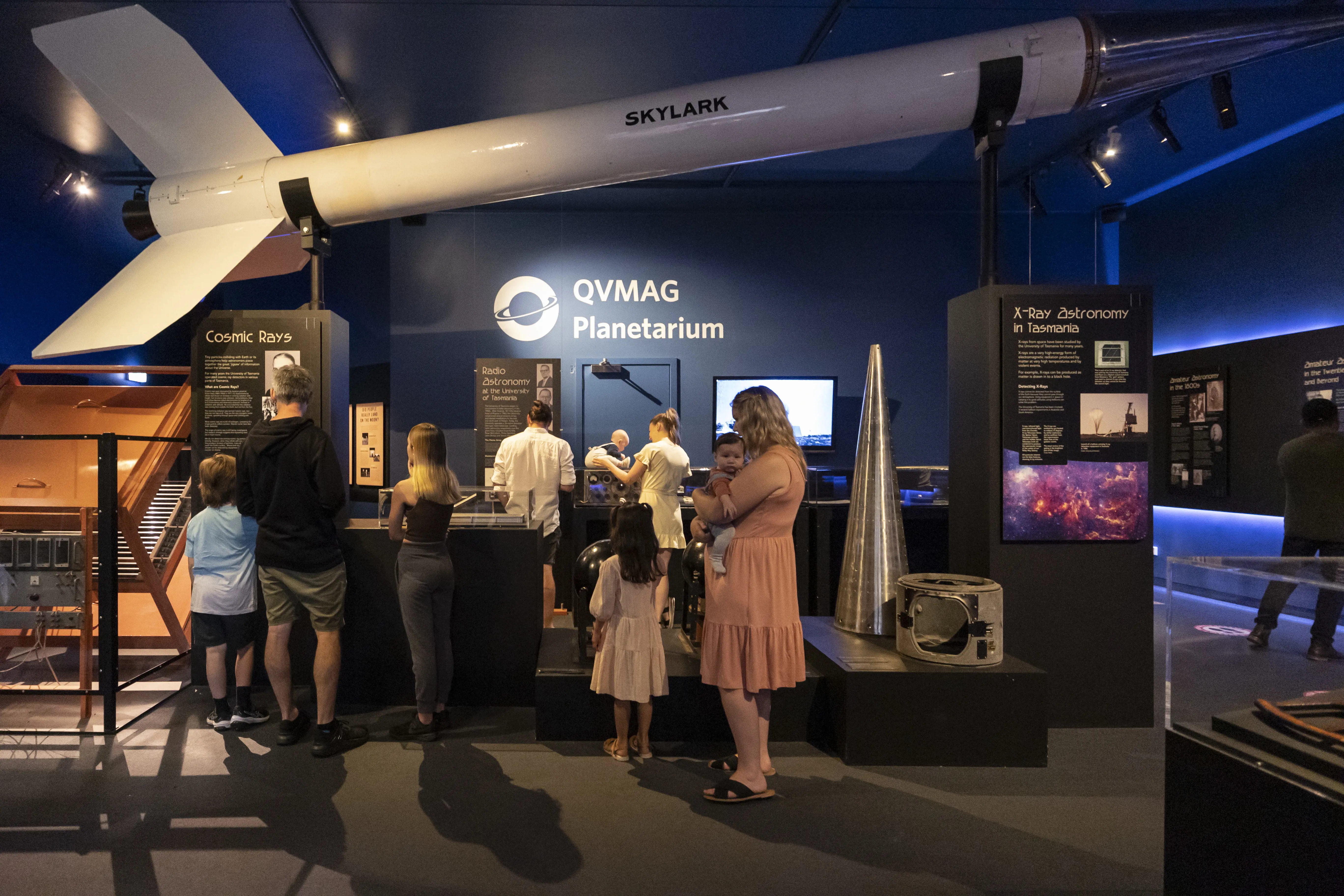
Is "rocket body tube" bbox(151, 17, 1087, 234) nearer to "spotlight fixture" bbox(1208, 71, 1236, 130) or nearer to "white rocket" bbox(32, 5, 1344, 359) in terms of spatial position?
"white rocket" bbox(32, 5, 1344, 359)

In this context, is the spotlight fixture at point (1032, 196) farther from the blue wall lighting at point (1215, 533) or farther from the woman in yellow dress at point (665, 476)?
the woman in yellow dress at point (665, 476)

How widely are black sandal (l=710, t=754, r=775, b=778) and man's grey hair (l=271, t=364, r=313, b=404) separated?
8.06 ft

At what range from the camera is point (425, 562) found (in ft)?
11.1

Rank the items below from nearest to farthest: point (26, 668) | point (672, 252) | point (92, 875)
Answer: point (92, 875) → point (26, 668) → point (672, 252)

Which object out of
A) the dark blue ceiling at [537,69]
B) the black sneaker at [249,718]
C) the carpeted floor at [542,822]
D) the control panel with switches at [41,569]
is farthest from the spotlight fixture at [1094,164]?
the control panel with switches at [41,569]

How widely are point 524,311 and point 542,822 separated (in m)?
5.93

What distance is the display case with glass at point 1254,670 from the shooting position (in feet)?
4.11

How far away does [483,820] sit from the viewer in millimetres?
2664

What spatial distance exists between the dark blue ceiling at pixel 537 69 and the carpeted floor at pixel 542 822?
13.5 ft

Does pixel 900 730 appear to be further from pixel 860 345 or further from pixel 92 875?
pixel 860 345

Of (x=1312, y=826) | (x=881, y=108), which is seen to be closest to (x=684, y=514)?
(x=881, y=108)

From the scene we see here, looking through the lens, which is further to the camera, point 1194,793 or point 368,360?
point 368,360

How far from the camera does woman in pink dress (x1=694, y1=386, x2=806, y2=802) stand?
2717 mm

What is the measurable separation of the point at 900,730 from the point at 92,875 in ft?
9.61
